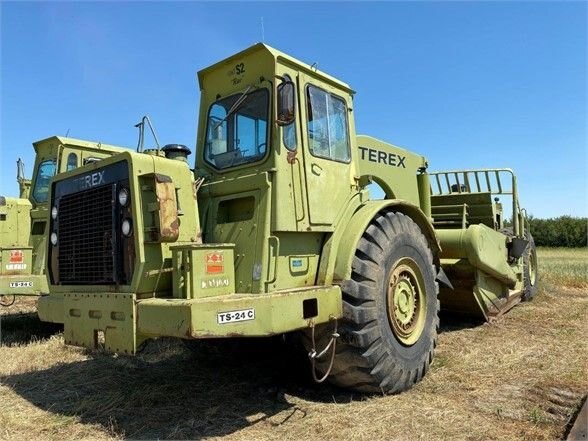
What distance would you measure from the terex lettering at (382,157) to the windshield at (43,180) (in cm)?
579

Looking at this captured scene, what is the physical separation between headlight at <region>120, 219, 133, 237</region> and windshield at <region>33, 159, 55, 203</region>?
561 centimetres

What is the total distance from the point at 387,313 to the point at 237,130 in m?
2.14

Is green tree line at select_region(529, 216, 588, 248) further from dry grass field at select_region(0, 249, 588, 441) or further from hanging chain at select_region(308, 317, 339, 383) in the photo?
hanging chain at select_region(308, 317, 339, 383)

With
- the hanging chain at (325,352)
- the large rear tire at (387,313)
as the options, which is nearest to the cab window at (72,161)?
the large rear tire at (387,313)

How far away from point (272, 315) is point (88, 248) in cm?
179

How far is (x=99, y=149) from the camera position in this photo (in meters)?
8.94

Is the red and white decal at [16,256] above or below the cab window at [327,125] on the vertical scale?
below

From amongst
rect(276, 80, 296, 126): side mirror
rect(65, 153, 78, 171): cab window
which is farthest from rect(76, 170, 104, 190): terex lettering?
rect(65, 153, 78, 171): cab window

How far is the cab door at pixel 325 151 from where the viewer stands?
4.47 meters

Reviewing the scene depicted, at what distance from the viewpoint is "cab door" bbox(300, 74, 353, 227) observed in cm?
447

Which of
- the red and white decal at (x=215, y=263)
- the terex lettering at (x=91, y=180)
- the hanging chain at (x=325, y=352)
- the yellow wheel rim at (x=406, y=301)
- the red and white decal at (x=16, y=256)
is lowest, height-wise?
the hanging chain at (x=325, y=352)

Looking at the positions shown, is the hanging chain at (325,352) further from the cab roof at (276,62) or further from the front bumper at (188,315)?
the cab roof at (276,62)

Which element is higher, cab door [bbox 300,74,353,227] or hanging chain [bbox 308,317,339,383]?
cab door [bbox 300,74,353,227]

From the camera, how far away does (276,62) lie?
4.30 m
